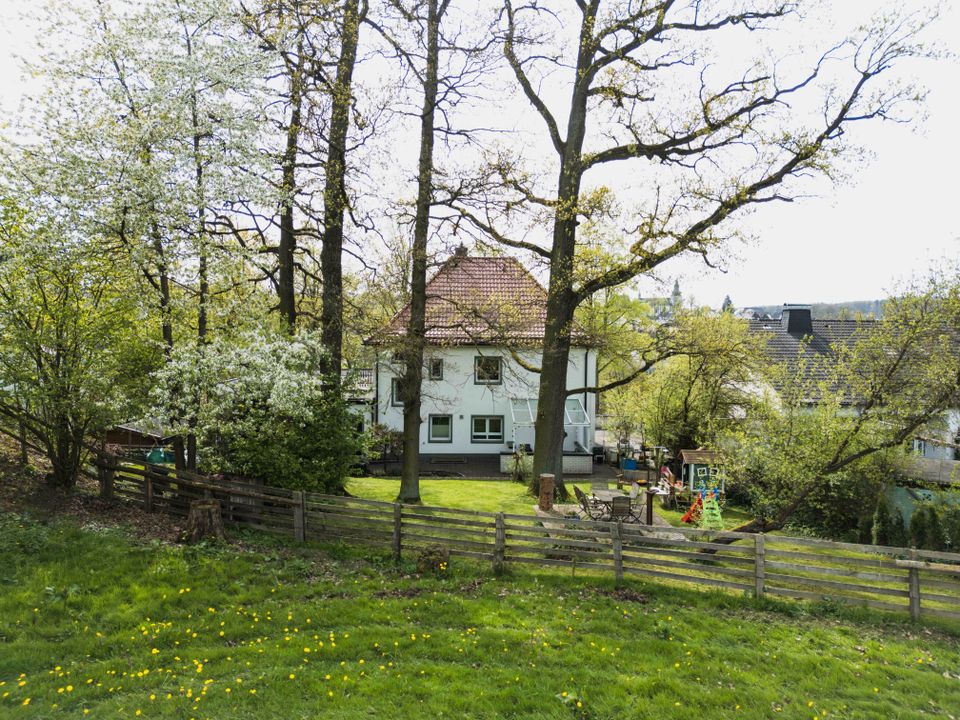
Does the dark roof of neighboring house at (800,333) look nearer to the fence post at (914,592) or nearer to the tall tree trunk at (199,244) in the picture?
the fence post at (914,592)

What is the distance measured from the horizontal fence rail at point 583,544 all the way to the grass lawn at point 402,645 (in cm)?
39

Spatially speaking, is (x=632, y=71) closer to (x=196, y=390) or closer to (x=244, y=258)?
(x=244, y=258)

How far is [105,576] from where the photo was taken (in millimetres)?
8609

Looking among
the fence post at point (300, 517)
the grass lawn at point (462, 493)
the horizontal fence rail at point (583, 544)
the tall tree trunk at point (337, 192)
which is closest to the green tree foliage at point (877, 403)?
the horizontal fence rail at point (583, 544)

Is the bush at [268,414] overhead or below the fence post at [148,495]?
overhead

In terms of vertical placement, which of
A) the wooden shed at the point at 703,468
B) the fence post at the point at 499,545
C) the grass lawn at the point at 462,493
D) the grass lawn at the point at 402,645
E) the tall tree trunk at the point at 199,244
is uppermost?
the tall tree trunk at the point at 199,244

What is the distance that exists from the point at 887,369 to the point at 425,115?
11707 millimetres

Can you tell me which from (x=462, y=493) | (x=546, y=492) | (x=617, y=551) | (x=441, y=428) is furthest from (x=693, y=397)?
(x=617, y=551)

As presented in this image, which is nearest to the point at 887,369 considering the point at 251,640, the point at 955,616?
the point at 955,616

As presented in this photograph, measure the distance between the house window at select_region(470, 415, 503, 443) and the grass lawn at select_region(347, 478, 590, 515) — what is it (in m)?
4.72

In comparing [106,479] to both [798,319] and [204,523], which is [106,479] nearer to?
[204,523]

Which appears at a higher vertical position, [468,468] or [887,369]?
[887,369]

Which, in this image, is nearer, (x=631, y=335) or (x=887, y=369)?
(x=887, y=369)

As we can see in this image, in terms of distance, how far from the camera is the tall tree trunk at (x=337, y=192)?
14273 millimetres
